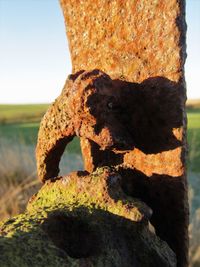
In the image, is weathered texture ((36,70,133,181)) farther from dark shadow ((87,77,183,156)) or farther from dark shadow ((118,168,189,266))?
dark shadow ((118,168,189,266))

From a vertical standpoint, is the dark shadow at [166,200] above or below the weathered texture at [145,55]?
below

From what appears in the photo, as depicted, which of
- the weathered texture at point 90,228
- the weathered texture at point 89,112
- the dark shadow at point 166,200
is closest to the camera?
the weathered texture at point 90,228

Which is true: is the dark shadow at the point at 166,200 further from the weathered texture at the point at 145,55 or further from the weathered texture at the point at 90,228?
the weathered texture at the point at 90,228

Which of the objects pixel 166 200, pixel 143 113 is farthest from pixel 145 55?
pixel 166 200

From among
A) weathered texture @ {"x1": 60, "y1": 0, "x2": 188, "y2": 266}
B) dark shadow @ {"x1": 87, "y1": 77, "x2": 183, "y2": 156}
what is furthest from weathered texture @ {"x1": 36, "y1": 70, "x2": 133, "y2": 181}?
weathered texture @ {"x1": 60, "y1": 0, "x2": 188, "y2": 266}

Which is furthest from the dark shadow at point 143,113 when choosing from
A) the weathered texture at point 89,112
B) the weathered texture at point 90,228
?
the weathered texture at point 90,228

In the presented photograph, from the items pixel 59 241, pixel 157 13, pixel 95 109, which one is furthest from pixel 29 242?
pixel 157 13
